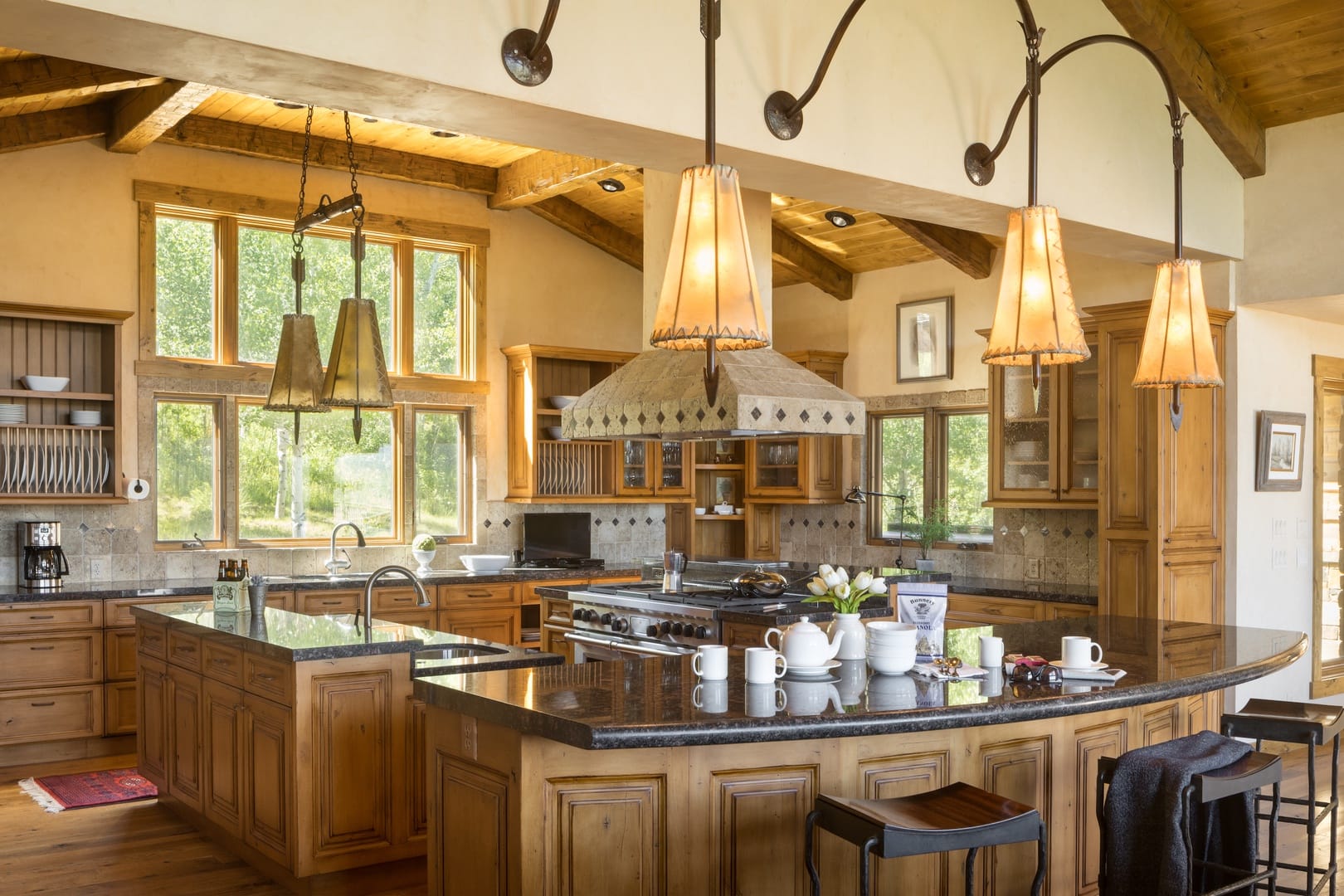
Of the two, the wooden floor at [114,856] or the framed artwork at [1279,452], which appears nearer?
the wooden floor at [114,856]

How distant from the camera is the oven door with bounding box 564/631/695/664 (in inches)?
235

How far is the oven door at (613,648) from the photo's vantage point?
5.97m

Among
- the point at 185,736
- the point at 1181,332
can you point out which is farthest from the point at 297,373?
the point at 1181,332

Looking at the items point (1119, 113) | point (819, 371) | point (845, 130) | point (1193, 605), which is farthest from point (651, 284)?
point (819, 371)

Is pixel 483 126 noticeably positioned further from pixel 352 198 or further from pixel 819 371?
pixel 819 371

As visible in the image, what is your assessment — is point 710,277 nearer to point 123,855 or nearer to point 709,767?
point 709,767

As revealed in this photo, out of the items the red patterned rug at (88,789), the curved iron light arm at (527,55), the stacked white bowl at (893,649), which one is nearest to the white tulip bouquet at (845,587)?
the stacked white bowl at (893,649)

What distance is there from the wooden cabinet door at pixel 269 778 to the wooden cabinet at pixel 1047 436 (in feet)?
14.5

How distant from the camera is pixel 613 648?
20.9 feet

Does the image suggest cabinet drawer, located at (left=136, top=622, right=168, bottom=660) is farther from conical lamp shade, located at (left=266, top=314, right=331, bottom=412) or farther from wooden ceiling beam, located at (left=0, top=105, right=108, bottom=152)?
wooden ceiling beam, located at (left=0, top=105, right=108, bottom=152)

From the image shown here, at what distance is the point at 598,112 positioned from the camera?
376 cm

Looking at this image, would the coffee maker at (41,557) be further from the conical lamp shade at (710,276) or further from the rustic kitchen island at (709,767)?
the conical lamp shade at (710,276)

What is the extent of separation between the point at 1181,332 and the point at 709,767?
2.00 meters

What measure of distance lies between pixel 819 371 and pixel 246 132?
14.4 ft
